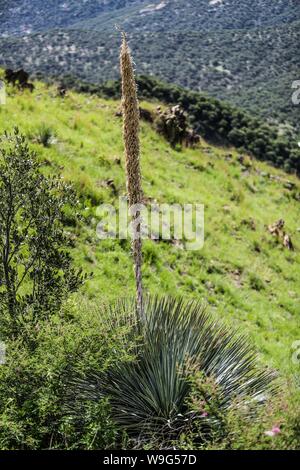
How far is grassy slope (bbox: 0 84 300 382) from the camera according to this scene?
950 centimetres

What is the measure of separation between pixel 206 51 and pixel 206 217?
2344 inches

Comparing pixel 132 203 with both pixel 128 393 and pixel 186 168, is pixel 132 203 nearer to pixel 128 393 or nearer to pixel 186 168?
pixel 128 393

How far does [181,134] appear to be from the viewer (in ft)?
58.6

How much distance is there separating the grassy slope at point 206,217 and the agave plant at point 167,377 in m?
1.94

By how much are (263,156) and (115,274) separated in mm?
18454

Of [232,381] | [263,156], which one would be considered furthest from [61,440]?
[263,156]

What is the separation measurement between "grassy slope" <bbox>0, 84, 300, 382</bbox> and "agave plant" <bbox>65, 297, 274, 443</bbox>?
1942 millimetres

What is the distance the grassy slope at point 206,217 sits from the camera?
950 centimetres

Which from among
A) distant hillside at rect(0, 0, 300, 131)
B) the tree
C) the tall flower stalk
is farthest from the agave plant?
distant hillside at rect(0, 0, 300, 131)

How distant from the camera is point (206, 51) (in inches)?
2670

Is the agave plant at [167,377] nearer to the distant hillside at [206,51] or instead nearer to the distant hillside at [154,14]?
the distant hillside at [206,51]

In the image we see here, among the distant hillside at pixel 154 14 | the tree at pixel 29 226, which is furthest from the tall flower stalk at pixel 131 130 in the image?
the distant hillside at pixel 154 14

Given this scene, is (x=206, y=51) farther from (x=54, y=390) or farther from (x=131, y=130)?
(x=54, y=390)

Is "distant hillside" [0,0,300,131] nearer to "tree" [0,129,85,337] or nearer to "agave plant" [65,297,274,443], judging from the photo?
"tree" [0,129,85,337]
